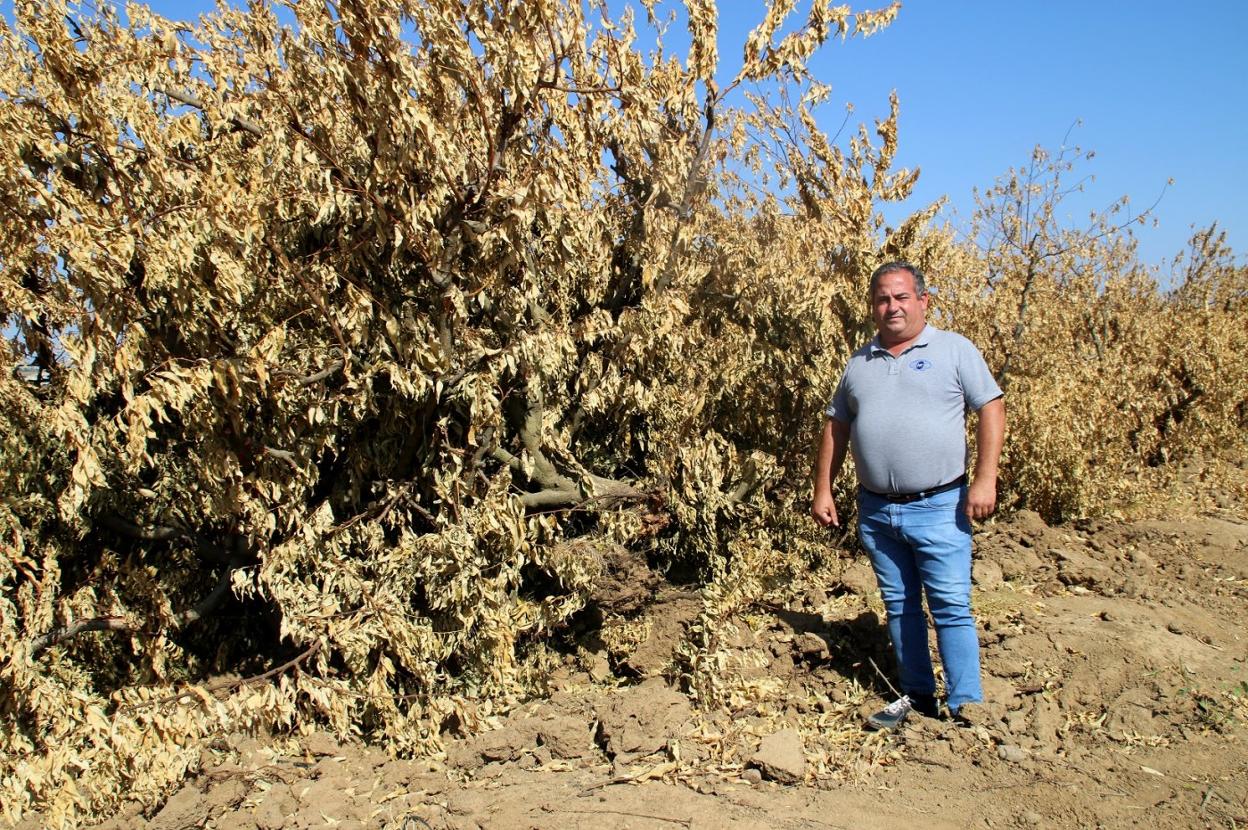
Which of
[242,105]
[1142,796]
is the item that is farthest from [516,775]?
[242,105]

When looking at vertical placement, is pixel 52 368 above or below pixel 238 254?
below

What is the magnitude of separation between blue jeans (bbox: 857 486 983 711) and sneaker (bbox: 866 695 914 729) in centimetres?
12

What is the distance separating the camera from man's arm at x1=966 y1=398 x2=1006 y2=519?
3.25m

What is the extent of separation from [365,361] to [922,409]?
240cm


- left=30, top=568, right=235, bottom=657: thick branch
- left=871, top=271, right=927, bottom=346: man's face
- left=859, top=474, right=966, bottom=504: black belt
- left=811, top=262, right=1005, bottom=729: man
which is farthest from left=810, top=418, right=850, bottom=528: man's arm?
left=30, top=568, right=235, bottom=657: thick branch

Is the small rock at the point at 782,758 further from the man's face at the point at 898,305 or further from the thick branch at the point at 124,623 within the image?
the thick branch at the point at 124,623

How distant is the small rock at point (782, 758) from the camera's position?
123 inches

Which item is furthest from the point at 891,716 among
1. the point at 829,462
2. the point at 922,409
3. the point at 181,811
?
the point at 181,811

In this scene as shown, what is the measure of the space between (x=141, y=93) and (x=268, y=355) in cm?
132

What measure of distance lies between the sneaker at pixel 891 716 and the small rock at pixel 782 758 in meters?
0.33

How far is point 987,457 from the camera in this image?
328 centimetres

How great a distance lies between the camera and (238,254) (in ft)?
11.7

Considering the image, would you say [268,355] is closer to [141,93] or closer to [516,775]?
[141,93]

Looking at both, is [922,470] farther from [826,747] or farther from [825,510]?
[826,747]
